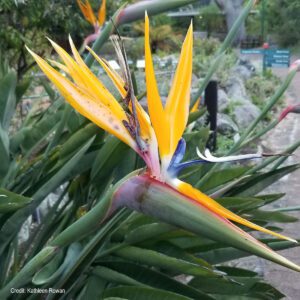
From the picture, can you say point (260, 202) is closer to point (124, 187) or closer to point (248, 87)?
point (124, 187)

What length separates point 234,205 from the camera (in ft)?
3.71

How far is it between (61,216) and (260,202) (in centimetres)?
54

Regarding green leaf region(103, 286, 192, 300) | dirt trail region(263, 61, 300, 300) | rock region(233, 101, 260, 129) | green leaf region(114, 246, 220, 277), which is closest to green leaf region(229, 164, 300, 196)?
dirt trail region(263, 61, 300, 300)

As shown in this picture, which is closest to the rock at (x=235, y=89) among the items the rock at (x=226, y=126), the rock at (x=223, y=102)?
the rock at (x=223, y=102)

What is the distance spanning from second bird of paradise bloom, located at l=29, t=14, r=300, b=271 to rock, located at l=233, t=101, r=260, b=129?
4.99 metres

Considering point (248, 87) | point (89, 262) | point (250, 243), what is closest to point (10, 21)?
point (89, 262)

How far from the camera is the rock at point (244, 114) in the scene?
225 inches

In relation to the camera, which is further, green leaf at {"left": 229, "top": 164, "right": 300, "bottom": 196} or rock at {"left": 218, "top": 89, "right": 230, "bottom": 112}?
rock at {"left": 218, "top": 89, "right": 230, "bottom": 112}

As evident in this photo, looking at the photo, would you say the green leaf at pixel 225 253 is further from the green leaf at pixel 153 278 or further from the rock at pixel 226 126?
the rock at pixel 226 126

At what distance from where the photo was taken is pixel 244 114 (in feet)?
19.3

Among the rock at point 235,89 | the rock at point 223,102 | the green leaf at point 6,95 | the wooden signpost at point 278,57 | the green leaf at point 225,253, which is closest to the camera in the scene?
the green leaf at point 225,253

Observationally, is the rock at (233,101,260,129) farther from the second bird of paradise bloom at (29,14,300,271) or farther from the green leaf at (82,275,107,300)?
the second bird of paradise bloom at (29,14,300,271)

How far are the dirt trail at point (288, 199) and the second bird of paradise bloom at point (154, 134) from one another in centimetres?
56

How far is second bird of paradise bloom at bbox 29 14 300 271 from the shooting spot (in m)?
0.63
